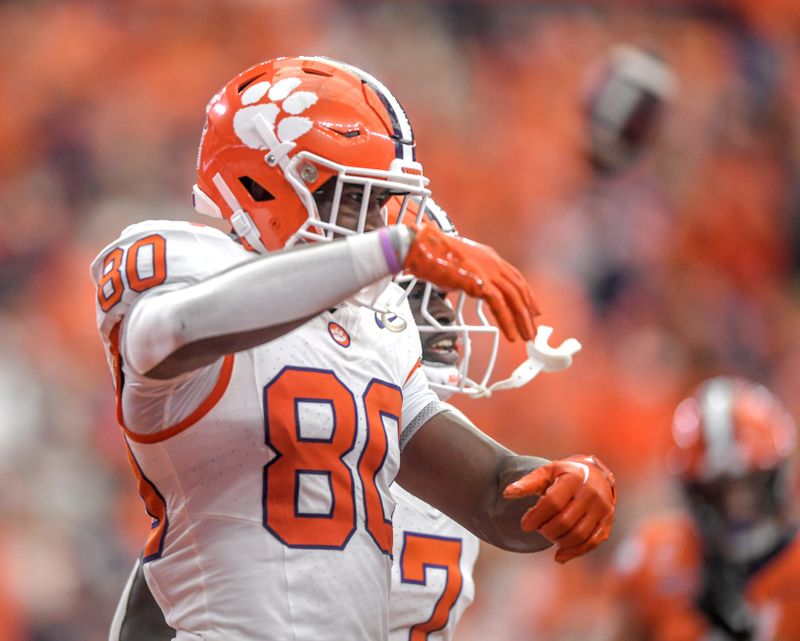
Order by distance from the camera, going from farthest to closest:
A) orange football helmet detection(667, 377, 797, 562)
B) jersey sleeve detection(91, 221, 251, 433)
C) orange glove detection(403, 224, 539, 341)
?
orange football helmet detection(667, 377, 797, 562) < jersey sleeve detection(91, 221, 251, 433) < orange glove detection(403, 224, 539, 341)

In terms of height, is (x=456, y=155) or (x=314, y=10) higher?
(x=314, y=10)

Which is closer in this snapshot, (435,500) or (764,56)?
(435,500)

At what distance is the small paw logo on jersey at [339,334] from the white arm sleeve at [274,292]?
0.99 ft

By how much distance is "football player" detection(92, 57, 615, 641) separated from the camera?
5.43ft

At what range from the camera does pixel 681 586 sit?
135 inches

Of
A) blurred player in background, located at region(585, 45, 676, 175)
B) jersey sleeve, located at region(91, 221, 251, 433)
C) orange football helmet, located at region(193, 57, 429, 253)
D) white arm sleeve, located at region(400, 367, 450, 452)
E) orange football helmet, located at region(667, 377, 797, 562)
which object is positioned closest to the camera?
jersey sleeve, located at region(91, 221, 251, 433)

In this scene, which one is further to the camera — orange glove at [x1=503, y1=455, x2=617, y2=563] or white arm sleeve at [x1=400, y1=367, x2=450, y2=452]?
white arm sleeve at [x1=400, y1=367, x2=450, y2=452]

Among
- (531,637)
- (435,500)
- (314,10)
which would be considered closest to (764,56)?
(314,10)

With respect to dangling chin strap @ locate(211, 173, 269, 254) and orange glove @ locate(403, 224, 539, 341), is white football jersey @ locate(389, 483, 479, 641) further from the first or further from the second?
orange glove @ locate(403, 224, 539, 341)

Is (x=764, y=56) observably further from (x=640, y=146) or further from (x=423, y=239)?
(x=423, y=239)

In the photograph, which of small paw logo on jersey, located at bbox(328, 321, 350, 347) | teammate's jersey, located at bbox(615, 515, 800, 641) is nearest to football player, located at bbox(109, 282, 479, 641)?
small paw logo on jersey, located at bbox(328, 321, 350, 347)

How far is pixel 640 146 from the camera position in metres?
6.57

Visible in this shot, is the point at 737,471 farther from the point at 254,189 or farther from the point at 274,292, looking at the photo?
the point at 274,292

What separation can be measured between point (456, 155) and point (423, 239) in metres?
5.47
